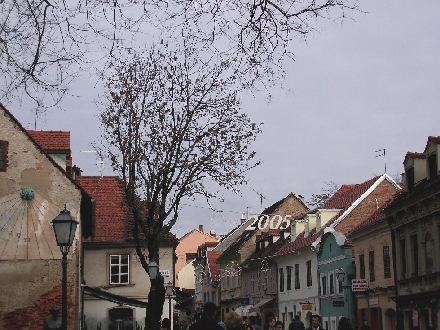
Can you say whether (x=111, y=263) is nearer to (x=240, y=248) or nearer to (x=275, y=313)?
(x=275, y=313)

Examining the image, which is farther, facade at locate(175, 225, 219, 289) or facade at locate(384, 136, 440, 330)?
facade at locate(175, 225, 219, 289)

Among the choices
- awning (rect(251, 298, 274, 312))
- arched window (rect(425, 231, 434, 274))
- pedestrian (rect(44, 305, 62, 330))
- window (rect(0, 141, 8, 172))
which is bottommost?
pedestrian (rect(44, 305, 62, 330))

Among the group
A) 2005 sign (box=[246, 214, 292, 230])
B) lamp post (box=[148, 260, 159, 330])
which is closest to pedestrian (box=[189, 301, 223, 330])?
lamp post (box=[148, 260, 159, 330])

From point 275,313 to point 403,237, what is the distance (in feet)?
89.4

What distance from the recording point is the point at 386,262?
38344 mm

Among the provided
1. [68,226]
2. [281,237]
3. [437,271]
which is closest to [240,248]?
[281,237]

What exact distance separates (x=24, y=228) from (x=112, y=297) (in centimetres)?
1080

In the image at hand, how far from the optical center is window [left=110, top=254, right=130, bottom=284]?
42.4 metres

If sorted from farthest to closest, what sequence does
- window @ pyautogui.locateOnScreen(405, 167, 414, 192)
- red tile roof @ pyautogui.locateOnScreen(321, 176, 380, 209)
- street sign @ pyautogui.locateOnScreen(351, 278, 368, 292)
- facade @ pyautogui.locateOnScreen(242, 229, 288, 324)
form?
facade @ pyautogui.locateOnScreen(242, 229, 288, 324) < red tile roof @ pyautogui.locateOnScreen(321, 176, 380, 209) < street sign @ pyautogui.locateOnScreen(351, 278, 368, 292) < window @ pyautogui.locateOnScreen(405, 167, 414, 192)

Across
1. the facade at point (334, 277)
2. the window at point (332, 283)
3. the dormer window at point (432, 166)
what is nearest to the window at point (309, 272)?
the facade at point (334, 277)

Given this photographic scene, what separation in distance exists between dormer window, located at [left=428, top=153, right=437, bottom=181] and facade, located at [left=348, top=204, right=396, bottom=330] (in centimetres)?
577

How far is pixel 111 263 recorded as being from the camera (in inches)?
1672

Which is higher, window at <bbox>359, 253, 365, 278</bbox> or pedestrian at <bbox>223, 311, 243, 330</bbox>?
window at <bbox>359, 253, 365, 278</bbox>

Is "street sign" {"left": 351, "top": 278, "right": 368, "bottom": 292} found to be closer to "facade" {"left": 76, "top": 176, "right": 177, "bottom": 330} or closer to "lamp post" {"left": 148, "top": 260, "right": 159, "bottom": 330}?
"facade" {"left": 76, "top": 176, "right": 177, "bottom": 330}
